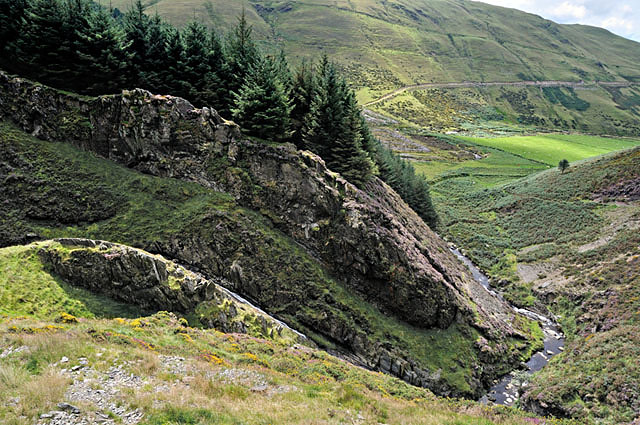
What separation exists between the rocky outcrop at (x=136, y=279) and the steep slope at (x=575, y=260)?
29273mm

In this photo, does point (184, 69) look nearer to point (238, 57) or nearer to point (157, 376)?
point (238, 57)

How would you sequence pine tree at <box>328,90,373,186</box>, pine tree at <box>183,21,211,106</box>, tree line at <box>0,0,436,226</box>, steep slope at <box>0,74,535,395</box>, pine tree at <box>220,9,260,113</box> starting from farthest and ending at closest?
pine tree at <box>328,90,373,186</box>
pine tree at <box>220,9,260,113</box>
pine tree at <box>183,21,211,106</box>
tree line at <box>0,0,436,226</box>
steep slope at <box>0,74,535,395</box>

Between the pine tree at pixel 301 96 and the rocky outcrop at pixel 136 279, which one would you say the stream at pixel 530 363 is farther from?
the pine tree at pixel 301 96

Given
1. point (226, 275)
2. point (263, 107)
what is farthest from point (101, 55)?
point (226, 275)

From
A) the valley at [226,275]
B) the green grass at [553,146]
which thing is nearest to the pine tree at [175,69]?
the valley at [226,275]

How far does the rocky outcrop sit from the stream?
24.0 meters

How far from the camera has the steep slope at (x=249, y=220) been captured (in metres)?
27.7

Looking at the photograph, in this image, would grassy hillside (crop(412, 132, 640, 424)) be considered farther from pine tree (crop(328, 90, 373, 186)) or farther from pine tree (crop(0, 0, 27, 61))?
pine tree (crop(0, 0, 27, 61))

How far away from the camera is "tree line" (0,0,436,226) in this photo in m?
30.8

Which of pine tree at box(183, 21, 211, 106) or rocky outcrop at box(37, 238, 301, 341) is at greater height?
pine tree at box(183, 21, 211, 106)

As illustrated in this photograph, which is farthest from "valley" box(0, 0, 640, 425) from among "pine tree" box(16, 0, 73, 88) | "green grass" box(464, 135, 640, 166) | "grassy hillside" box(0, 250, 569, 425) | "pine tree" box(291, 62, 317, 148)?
"green grass" box(464, 135, 640, 166)

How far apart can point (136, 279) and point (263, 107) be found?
20.4 meters

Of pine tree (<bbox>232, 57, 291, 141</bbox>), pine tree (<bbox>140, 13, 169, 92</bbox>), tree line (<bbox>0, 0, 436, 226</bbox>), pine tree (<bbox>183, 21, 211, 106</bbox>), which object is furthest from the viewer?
pine tree (<bbox>183, 21, 211, 106</bbox>)

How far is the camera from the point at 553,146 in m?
156
